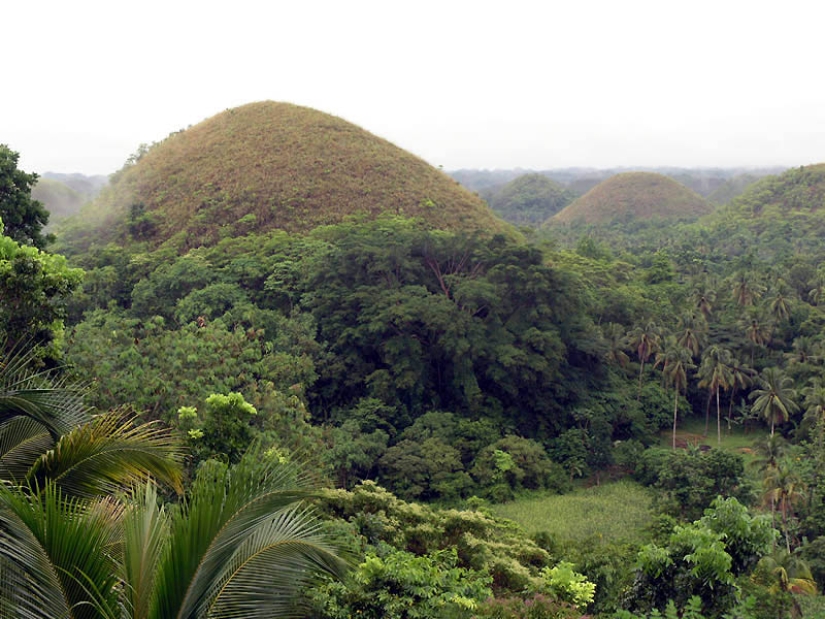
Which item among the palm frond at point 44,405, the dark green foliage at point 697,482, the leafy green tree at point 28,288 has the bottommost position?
the dark green foliage at point 697,482

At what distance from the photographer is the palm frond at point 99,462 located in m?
4.43

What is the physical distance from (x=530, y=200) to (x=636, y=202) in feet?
81.2

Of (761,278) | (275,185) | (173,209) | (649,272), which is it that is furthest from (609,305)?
(173,209)

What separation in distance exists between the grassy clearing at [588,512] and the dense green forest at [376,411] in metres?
0.15

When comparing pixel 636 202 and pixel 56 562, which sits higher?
pixel 636 202

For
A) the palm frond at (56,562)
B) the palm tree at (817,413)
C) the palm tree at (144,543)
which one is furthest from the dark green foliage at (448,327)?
the palm frond at (56,562)

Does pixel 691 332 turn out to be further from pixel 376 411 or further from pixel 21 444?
pixel 21 444

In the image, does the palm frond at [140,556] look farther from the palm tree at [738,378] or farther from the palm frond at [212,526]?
the palm tree at [738,378]

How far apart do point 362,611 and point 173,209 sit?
109ft

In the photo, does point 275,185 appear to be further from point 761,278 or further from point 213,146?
point 761,278

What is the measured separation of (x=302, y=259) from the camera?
27.3 m

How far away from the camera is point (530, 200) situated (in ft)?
389

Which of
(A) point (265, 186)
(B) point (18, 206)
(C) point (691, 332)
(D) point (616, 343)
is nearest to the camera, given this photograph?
(B) point (18, 206)

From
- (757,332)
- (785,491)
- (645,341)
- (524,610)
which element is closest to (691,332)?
(645,341)
